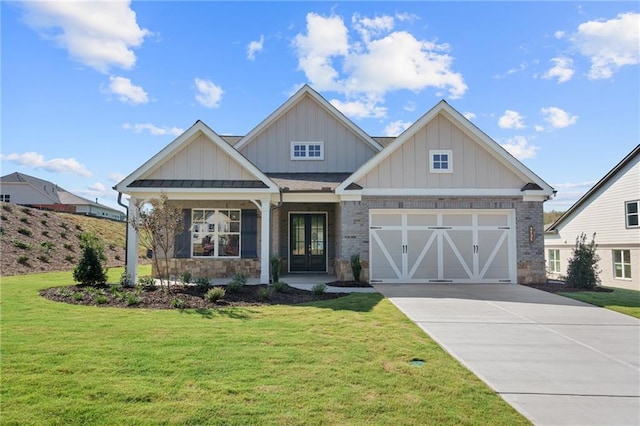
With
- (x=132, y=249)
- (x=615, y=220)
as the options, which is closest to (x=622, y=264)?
(x=615, y=220)

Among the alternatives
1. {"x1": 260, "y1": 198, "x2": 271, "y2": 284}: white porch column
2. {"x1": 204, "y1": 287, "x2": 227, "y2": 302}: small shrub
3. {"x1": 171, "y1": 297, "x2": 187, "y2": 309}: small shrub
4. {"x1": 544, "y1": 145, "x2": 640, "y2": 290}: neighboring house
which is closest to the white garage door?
{"x1": 260, "y1": 198, "x2": 271, "y2": 284}: white porch column

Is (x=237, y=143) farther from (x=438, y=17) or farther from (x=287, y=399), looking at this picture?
(x=287, y=399)

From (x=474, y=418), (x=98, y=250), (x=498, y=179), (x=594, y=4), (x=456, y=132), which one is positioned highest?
(x=594, y=4)

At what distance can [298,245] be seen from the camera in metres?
15.6

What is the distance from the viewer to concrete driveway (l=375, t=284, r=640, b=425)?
159 inches

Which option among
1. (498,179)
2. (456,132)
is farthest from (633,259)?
(456,132)

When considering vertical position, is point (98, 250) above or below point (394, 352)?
above

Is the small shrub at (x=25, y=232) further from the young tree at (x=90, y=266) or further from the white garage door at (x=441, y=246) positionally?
the white garage door at (x=441, y=246)

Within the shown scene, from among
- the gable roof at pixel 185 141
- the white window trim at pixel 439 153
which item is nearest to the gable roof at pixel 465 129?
the white window trim at pixel 439 153

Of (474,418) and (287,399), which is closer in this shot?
(474,418)

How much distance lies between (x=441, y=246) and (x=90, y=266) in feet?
35.9

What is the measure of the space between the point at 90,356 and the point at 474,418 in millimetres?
4748

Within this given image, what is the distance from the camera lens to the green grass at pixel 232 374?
3.63 m

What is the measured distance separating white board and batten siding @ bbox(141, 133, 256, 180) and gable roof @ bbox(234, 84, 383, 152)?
3567 mm
